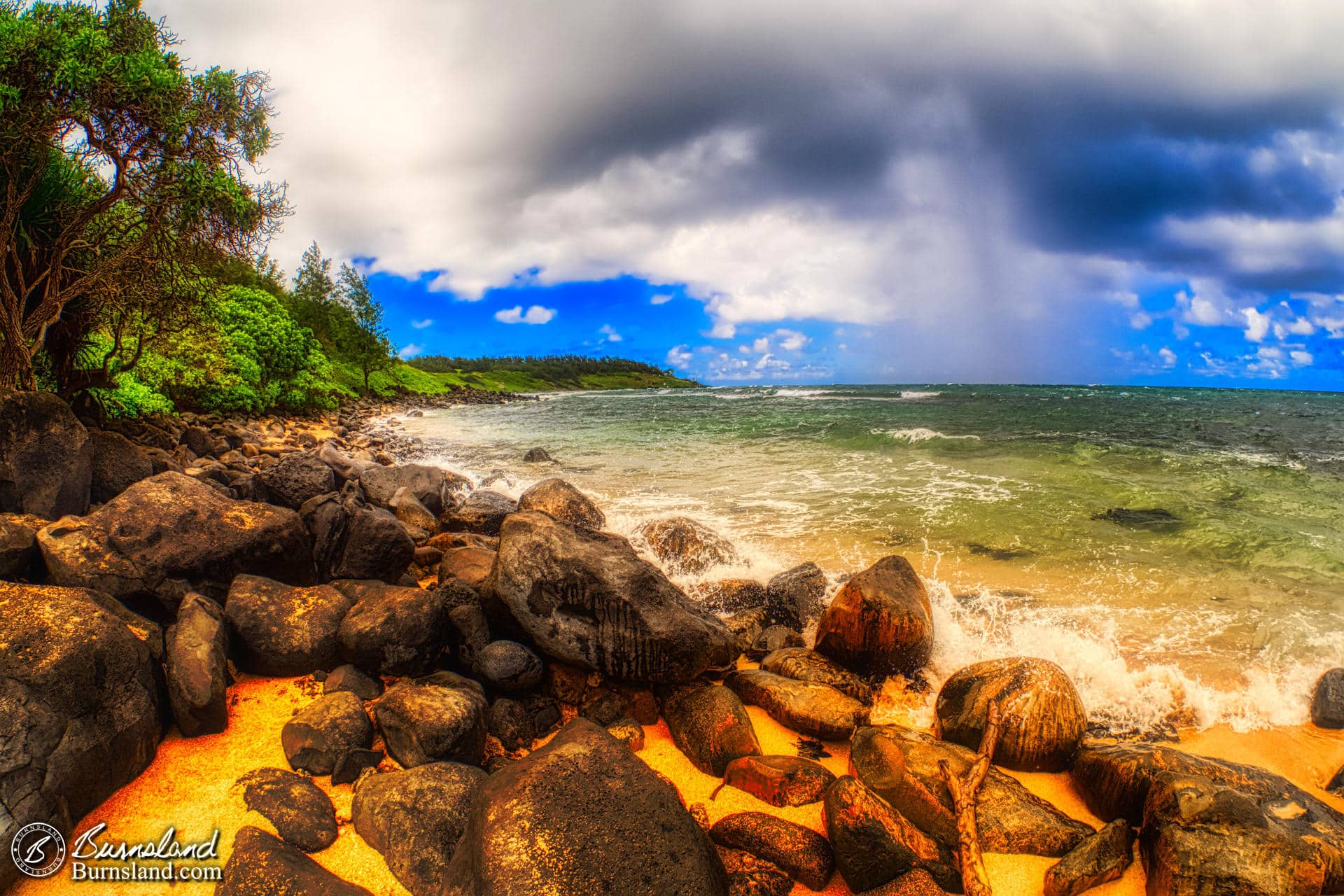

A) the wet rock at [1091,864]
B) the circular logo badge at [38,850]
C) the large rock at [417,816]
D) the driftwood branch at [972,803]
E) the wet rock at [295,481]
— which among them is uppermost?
the wet rock at [295,481]

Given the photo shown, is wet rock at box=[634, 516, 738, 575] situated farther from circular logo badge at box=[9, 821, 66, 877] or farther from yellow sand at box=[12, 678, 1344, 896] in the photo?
circular logo badge at box=[9, 821, 66, 877]

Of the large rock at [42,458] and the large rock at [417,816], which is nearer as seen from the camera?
the large rock at [417,816]

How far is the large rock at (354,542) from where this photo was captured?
6391mm

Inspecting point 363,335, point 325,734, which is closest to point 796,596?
point 325,734

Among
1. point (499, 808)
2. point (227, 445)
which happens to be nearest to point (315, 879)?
point (499, 808)

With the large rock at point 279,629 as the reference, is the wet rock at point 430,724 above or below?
below

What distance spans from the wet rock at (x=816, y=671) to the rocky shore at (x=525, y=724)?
0.04 meters

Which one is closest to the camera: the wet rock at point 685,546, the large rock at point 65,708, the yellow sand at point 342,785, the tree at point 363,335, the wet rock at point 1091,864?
the large rock at point 65,708

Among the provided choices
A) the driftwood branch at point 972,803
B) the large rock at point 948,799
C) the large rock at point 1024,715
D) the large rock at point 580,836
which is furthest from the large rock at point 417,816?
the large rock at point 1024,715

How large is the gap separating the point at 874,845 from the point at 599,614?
2.73 metres

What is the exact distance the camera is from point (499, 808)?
305 centimetres

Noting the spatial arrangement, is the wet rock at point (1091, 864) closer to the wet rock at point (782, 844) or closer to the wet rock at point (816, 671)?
the wet rock at point (782, 844)

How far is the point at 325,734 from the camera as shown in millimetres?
4051

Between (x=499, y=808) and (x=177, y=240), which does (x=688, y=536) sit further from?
(x=177, y=240)
